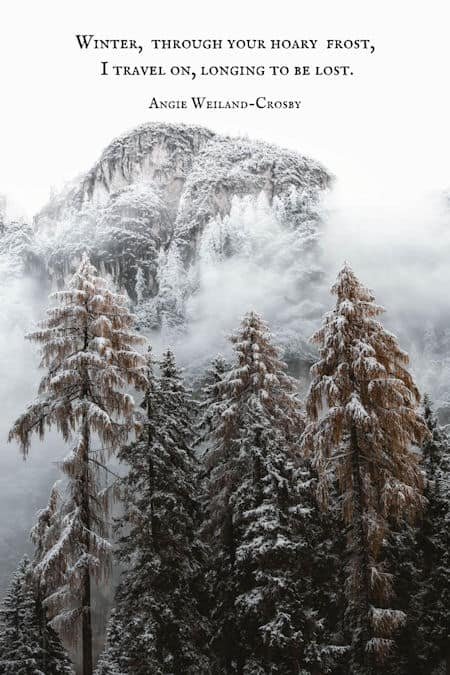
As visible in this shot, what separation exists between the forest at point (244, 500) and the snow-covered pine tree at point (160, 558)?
0.06 metres

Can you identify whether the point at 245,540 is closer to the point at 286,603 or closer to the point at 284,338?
the point at 286,603

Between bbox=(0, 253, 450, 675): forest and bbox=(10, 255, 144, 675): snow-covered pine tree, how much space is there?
1.6 inches

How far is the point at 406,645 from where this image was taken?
750 inches

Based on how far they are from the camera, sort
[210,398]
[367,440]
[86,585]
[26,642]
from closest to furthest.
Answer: [86,585], [367,440], [210,398], [26,642]

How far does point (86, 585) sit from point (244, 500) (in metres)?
5.95

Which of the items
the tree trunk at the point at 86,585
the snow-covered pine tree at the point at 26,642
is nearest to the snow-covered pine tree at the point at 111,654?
the snow-covered pine tree at the point at 26,642

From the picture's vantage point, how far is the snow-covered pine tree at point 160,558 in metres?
15.4

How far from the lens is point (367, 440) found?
12672mm

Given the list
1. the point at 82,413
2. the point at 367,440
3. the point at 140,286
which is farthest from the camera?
the point at 140,286

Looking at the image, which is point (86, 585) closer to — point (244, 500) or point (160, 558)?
point (160, 558)

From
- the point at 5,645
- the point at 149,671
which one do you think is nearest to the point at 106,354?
the point at 149,671

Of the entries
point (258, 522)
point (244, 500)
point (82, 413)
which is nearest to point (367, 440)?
point (258, 522)

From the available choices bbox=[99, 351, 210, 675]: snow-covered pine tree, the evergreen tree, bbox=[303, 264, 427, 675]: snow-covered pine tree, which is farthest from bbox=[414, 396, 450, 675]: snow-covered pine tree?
bbox=[99, 351, 210, 675]: snow-covered pine tree

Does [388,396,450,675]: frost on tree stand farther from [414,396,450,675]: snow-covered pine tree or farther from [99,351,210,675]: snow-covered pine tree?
[99,351,210,675]: snow-covered pine tree
